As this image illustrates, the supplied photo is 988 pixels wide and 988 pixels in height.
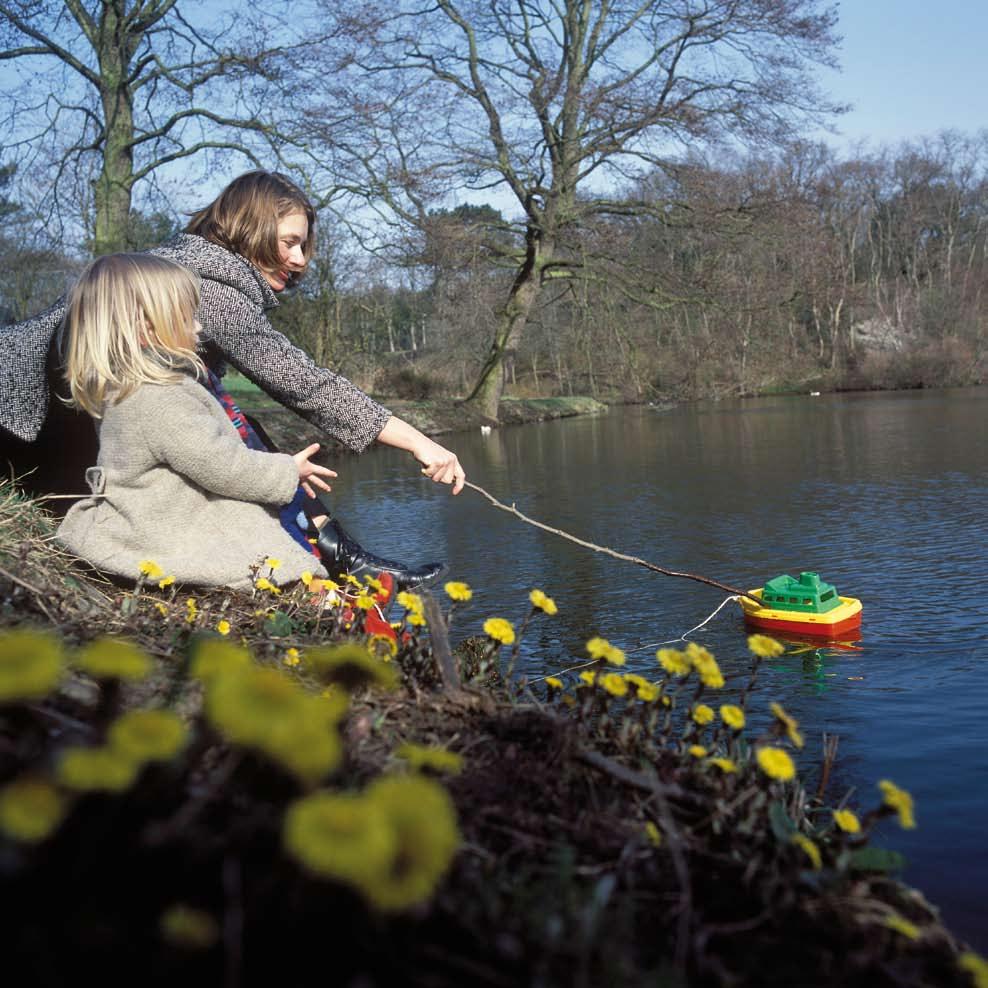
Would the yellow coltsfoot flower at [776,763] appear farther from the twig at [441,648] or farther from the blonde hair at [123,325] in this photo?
the blonde hair at [123,325]

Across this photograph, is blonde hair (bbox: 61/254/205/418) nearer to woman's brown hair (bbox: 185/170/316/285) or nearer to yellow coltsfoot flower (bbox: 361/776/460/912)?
woman's brown hair (bbox: 185/170/316/285)

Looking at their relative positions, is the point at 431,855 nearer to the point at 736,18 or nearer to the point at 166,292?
the point at 166,292

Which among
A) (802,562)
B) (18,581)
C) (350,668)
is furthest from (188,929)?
(802,562)

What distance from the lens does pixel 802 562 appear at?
611 centimetres

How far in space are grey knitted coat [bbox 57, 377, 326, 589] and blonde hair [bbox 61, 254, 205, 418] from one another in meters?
0.06

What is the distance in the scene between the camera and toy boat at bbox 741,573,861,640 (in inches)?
177

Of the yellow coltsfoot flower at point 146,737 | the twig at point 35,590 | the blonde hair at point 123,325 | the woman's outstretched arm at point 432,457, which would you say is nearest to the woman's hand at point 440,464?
the woman's outstretched arm at point 432,457

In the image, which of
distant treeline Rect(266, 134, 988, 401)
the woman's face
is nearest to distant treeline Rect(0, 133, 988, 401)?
distant treeline Rect(266, 134, 988, 401)

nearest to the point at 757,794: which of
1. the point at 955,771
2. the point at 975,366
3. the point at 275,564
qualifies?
the point at 955,771

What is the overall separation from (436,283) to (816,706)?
17609 millimetres

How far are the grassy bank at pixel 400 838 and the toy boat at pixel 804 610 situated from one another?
2246mm

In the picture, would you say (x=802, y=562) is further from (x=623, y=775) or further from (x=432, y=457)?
(x=623, y=775)

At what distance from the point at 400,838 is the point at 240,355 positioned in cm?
293

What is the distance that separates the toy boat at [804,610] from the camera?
4488mm
